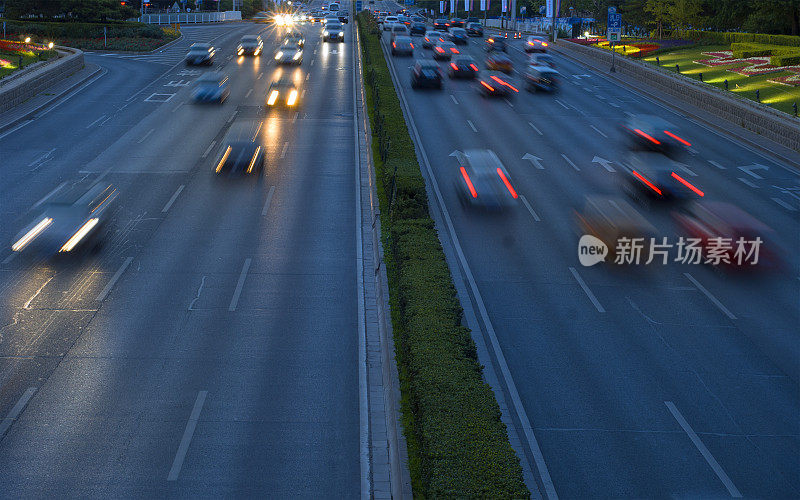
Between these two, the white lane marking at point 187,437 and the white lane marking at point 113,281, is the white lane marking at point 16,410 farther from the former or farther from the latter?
the white lane marking at point 113,281

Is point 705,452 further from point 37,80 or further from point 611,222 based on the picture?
point 37,80

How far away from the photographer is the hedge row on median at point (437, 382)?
1096 centimetres

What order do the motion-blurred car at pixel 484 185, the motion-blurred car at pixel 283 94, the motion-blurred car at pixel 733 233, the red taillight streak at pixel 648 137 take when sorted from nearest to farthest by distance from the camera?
the motion-blurred car at pixel 733 233 < the motion-blurred car at pixel 484 185 < the red taillight streak at pixel 648 137 < the motion-blurred car at pixel 283 94

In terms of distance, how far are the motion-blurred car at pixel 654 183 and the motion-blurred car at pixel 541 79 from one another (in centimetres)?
A: 2370

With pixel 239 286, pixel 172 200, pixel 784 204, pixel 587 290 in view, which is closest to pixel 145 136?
pixel 172 200

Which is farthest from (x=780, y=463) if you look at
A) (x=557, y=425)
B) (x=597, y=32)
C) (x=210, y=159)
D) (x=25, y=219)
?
(x=597, y=32)

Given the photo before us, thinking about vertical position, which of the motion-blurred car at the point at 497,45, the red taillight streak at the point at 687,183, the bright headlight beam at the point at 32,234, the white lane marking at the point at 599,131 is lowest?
the bright headlight beam at the point at 32,234

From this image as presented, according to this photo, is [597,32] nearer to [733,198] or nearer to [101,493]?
[733,198]

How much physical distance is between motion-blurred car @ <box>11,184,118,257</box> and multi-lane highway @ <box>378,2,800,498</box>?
1018 centimetres

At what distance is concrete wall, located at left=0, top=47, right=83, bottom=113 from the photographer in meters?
41.7

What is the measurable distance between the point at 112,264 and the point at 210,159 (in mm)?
12229

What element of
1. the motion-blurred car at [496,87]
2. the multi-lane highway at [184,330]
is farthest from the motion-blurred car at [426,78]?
the multi-lane highway at [184,330]

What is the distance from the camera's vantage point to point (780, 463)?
13.6m

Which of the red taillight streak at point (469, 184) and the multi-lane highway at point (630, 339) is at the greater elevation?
the red taillight streak at point (469, 184)
